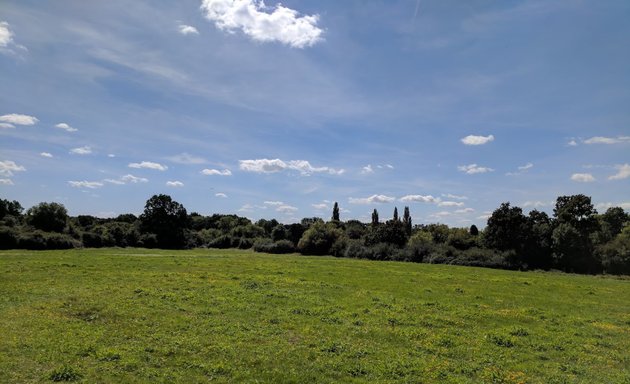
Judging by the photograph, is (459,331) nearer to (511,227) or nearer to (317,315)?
(317,315)

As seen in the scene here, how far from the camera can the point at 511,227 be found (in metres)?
69.4

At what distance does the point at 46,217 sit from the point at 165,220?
25.4 m

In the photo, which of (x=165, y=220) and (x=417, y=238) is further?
(x=165, y=220)

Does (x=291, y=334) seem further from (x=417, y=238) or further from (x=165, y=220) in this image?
(x=165, y=220)

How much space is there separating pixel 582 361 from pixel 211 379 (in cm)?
1184

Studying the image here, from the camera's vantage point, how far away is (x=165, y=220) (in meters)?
99.5

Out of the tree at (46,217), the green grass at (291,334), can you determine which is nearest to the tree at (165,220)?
the tree at (46,217)

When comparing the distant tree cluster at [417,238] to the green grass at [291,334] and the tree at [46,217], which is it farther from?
the green grass at [291,334]

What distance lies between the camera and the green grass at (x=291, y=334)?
1183cm

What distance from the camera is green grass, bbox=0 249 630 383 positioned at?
1183 cm

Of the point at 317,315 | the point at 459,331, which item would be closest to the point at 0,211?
the point at 317,315

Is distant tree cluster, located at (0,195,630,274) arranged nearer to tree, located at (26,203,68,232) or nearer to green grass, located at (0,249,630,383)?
tree, located at (26,203,68,232)

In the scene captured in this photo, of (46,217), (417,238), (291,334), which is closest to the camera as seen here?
(291,334)

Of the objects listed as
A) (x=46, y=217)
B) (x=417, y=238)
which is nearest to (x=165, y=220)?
(x=46, y=217)
